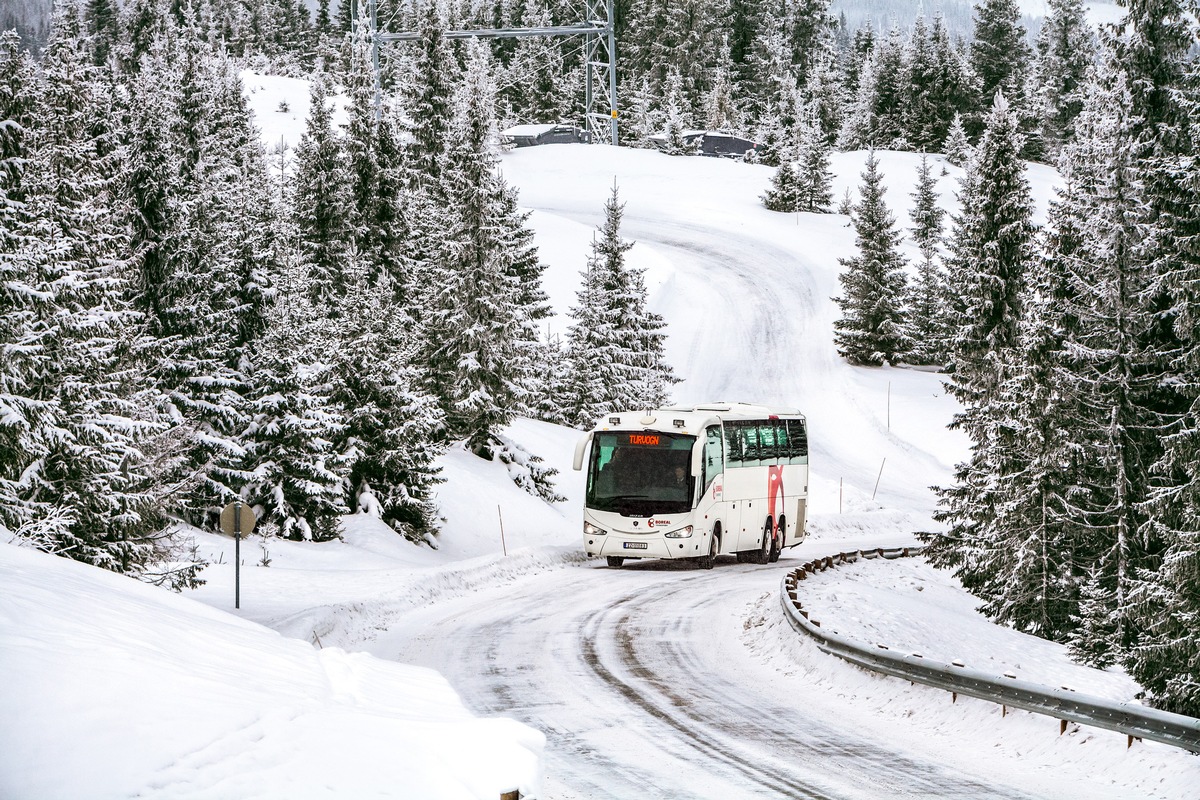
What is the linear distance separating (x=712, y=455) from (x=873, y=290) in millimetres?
39177

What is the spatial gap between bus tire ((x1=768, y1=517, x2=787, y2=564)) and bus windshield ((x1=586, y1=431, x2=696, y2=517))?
5450 millimetres

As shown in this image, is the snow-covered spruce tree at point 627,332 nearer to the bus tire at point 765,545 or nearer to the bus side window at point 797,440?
the bus side window at point 797,440

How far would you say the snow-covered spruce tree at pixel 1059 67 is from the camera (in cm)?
10231

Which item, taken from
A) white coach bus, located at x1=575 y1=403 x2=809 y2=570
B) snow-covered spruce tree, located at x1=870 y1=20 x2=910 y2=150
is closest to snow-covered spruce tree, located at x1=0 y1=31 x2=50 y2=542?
white coach bus, located at x1=575 y1=403 x2=809 y2=570

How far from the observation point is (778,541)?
31.3 meters

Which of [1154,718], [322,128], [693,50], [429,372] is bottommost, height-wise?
[429,372]

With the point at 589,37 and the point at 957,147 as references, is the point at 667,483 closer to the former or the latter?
the point at 589,37

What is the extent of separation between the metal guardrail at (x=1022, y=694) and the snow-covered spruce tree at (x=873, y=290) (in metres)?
47.3

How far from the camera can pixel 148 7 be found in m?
123

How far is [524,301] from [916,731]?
3974 cm

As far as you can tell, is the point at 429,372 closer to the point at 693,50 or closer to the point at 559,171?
the point at 559,171

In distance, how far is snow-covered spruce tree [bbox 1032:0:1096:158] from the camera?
4028 inches

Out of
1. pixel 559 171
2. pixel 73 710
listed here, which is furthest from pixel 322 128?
pixel 559 171

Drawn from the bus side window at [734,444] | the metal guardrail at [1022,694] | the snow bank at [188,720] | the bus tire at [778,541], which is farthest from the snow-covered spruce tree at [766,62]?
the snow bank at [188,720]
